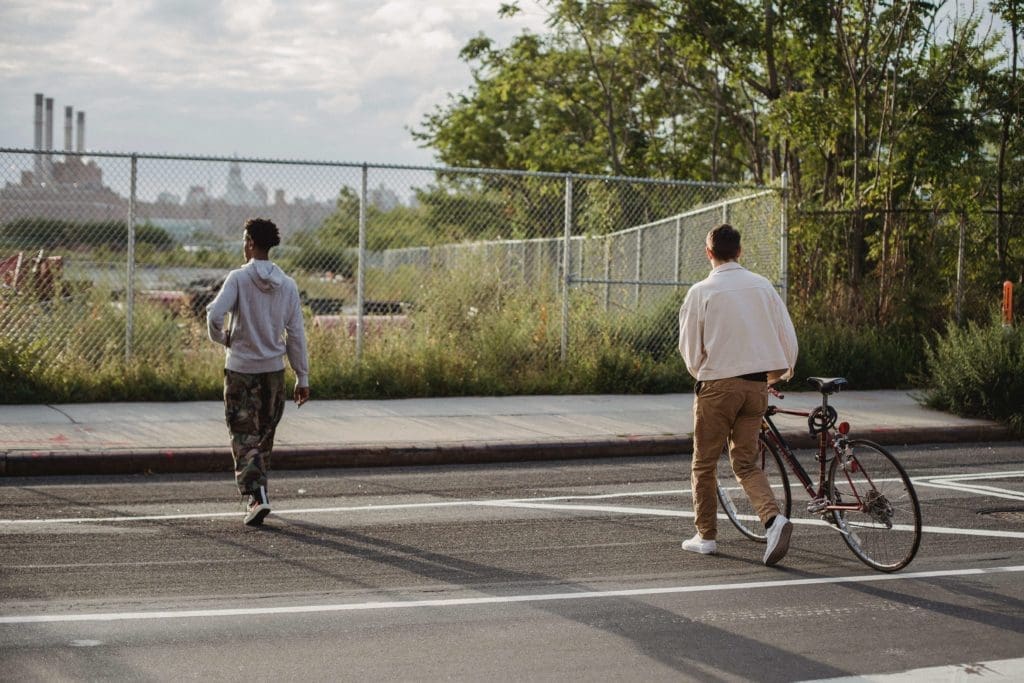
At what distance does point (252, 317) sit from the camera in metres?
7.69

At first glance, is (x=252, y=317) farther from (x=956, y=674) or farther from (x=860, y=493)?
(x=956, y=674)

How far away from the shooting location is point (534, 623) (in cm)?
548

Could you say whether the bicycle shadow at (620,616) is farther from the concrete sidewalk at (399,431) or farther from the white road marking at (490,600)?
the concrete sidewalk at (399,431)

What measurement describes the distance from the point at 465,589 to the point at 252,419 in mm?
2275

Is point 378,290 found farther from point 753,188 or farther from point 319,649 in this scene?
point 319,649

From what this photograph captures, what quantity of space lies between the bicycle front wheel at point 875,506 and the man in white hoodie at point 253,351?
3492 mm

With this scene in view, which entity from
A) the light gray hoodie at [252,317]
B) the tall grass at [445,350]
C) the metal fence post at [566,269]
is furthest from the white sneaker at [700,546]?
the metal fence post at [566,269]

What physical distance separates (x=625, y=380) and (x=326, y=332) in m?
3.53

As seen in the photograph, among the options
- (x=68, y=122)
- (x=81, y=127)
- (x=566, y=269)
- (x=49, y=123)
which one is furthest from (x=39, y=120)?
(x=566, y=269)

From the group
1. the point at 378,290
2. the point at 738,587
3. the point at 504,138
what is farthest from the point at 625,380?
the point at 504,138

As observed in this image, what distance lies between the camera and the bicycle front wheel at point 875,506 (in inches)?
257

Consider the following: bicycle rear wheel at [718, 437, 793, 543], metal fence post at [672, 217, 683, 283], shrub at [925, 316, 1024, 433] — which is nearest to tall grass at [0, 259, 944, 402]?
shrub at [925, 316, 1024, 433]

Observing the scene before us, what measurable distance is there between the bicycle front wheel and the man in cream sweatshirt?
1.35ft

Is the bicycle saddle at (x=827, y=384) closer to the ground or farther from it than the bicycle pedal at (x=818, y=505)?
farther from it
